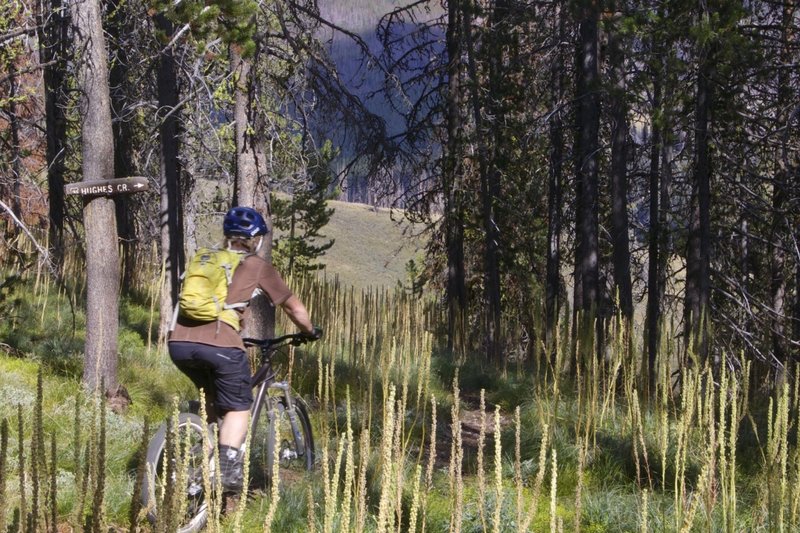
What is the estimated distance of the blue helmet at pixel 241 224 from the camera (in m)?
4.55

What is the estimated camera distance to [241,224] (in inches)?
180

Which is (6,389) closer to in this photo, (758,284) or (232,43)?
(232,43)

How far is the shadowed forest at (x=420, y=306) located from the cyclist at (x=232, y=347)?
39 cm

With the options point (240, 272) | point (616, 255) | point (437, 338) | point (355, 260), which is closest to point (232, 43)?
point (240, 272)

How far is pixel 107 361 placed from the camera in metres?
6.32

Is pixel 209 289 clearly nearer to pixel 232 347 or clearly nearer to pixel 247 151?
pixel 232 347

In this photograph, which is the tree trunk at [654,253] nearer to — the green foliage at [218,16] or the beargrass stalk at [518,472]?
the green foliage at [218,16]

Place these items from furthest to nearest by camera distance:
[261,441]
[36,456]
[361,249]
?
[361,249] < [261,441] < [36,456]

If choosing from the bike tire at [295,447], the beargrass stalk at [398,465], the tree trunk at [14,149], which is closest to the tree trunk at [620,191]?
the bike tire at [295,447]

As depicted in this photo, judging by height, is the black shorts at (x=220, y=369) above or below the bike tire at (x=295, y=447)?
above

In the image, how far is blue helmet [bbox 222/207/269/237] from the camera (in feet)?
14.9

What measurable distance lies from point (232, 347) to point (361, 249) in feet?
372

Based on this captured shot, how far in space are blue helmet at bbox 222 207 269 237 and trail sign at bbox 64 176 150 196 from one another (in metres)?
1.98

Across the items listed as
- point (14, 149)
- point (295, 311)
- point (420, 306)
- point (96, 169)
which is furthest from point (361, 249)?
point (295, 311)
